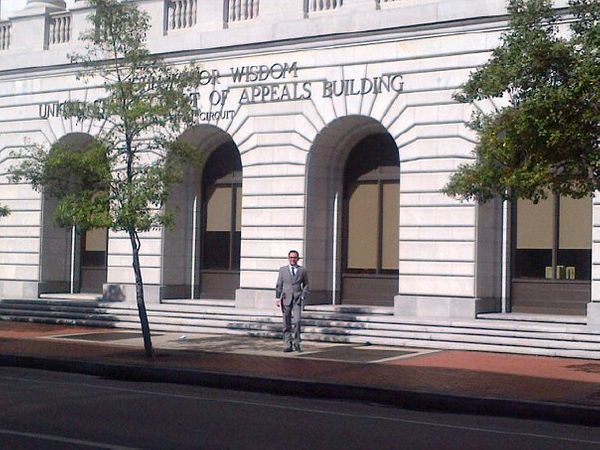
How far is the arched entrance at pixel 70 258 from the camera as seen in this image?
32.8m

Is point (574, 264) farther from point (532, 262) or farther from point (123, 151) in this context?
point (123, 151)

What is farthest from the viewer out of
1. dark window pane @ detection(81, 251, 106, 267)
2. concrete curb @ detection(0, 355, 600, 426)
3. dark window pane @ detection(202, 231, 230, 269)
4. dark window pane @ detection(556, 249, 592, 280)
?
dark window pane @ detection(81, 251, 106, 267)

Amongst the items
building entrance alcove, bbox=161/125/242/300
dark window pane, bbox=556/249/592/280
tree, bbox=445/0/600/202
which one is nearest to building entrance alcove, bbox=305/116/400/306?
building entrance alcove, bbox=161/125/242/300

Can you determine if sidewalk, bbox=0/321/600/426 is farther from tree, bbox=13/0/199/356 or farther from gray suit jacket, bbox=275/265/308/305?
tree, bbox=13/0/199/356

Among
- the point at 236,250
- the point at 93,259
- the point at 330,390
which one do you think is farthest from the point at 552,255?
the point at 93,259

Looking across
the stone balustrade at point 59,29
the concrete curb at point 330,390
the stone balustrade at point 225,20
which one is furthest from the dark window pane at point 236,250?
the concrete curb at point 330,390

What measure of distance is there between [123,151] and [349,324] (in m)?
7.22

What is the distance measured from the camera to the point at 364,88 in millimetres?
26688

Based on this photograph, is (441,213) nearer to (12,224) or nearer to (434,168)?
(434,168)

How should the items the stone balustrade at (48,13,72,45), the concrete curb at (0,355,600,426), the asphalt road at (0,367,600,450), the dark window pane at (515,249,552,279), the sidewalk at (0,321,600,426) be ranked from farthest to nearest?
the stone balustrade at (48,13,72,45), the dark window pane at (515,249,552,279), the sidewalk at (0,321,600,426), the concrete curb at (0,355,600,426), the asphalt road at (0,367,600,450)

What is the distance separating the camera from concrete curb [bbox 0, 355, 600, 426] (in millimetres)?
14880

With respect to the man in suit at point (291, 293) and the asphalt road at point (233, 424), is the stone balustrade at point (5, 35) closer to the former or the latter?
the man in suit at point (291, 293)

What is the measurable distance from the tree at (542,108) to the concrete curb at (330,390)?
3.44 metres

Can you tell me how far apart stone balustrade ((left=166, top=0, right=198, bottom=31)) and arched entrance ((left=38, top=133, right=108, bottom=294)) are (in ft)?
16.4
